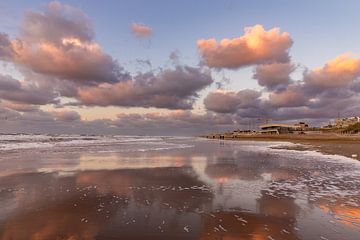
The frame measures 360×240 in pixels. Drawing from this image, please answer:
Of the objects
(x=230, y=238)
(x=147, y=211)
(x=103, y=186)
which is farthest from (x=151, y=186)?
(x=230, y=238)

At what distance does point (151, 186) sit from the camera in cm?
1425

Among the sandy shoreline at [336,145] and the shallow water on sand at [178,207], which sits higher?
the sandy shoreline at [336,145]

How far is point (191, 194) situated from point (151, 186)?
100 inches

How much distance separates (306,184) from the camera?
14984 mm

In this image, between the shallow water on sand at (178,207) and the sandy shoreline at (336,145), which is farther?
the sandy shoreline at (336,145)

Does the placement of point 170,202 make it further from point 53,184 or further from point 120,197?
point 53,184

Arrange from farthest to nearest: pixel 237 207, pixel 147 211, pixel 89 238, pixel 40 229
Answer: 1. pixel 237 207
2. pixel 147 211
3. pixel 40 229
4. pixel 89 238

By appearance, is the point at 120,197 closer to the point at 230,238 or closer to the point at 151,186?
the point at 151,186

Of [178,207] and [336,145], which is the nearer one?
[178,207]

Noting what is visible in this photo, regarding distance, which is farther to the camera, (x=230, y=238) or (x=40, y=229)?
(x=40, y=229)

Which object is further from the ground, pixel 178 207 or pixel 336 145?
pixel 336 145

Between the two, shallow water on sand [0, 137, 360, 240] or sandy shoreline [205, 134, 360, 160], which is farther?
sandy shoreline [205, 134, 360, 160]

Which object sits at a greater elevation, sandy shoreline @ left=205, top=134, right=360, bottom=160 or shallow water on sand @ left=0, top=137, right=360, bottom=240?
sandy shoreline @ left=205, top=134, right=360, bottom=160

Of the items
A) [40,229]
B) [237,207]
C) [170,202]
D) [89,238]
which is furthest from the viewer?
[170,202]
